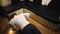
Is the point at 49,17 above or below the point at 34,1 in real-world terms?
below

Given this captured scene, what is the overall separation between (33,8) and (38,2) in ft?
A: 1.27

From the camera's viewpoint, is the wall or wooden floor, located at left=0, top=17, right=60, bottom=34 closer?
wooden floor, located at left=0, top=17, right=60, bottom=34

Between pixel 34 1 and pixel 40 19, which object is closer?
pixel 40 19

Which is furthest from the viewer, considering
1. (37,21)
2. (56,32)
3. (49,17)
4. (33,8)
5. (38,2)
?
(38,2)

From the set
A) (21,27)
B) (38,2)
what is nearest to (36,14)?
(38,2)

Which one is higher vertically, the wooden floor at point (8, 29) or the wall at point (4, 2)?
the wall at point (4, 2)

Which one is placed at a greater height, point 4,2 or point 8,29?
point 4,2

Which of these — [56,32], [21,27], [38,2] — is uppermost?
[38,2]

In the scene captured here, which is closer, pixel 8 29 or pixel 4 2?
pixel 8 29

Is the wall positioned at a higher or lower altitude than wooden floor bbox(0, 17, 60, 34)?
higher

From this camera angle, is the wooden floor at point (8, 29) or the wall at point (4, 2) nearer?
the wooden floor at point (8, 29)

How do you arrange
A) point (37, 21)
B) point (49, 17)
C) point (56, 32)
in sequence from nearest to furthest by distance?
point (56, 32)
point (49, 17)
point (37, 21)

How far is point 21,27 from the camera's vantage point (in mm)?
2602

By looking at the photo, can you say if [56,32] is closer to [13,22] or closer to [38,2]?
[13,22]
